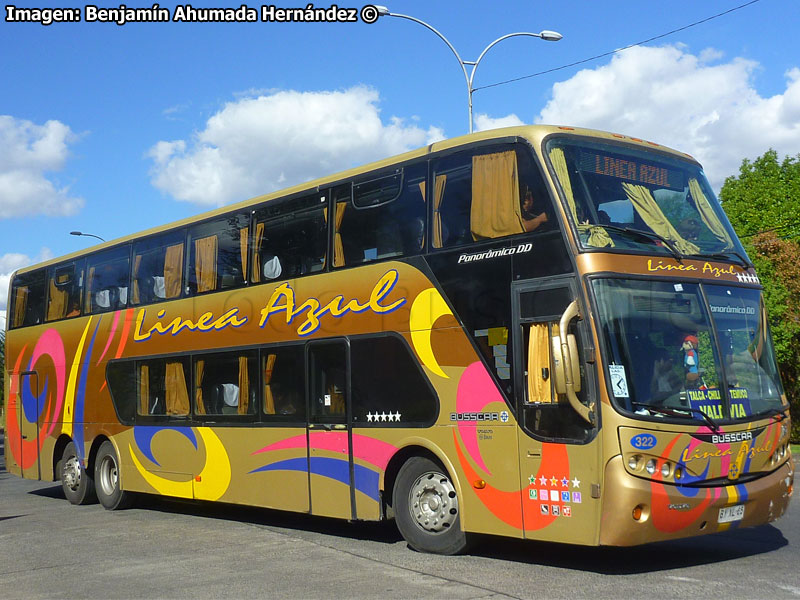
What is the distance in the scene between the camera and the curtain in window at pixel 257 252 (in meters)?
13.0

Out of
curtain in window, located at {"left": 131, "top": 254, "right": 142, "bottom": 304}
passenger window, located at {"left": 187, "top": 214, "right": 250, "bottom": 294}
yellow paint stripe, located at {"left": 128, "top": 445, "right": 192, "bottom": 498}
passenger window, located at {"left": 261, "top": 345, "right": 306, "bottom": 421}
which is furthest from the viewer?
curtain in window, located at {"left": 131, "top": 254, "right": 142, "bottom": 304}

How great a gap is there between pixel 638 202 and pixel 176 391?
7.92 m

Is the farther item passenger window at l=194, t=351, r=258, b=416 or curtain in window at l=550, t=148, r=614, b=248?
passenger window at l=194, t=351, r=258, b=416

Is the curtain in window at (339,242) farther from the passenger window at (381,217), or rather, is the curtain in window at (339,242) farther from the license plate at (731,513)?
the license plate at (731,513)

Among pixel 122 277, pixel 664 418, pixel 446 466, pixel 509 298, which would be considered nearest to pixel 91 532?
pixel 122 277

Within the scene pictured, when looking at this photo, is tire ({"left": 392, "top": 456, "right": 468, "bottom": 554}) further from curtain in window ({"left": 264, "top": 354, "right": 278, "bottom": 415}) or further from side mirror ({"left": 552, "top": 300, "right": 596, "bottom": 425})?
curtain in window ({"left": 264, "top": 354, "right": 278, "bottom": 415})

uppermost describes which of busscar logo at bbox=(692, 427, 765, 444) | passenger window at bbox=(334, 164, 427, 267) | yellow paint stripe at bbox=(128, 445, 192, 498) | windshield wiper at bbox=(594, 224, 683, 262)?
passenger window at bbox=(334, 164, 427, 267)

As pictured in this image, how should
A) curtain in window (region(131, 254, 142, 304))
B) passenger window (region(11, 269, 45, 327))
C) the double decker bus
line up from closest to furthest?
the double decker bus, curtain in window (region(131, 254, 142, 304)), passenger window (region(11, 269, 45, 327))

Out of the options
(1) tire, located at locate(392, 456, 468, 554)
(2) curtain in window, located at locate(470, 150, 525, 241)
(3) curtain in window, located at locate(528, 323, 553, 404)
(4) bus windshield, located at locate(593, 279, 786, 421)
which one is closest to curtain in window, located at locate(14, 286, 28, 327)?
(1) tire, located at locate(392, 456, 468, 554)

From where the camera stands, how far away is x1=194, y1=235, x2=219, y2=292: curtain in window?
1388 centimetres

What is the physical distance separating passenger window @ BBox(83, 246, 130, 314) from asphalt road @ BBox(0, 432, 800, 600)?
428 centimetres

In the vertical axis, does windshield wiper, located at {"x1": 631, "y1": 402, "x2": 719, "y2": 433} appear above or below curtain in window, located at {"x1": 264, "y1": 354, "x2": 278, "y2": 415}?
below

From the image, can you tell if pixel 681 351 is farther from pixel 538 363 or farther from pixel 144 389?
pixel 144 389

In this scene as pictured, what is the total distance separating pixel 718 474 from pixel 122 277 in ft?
34.9
